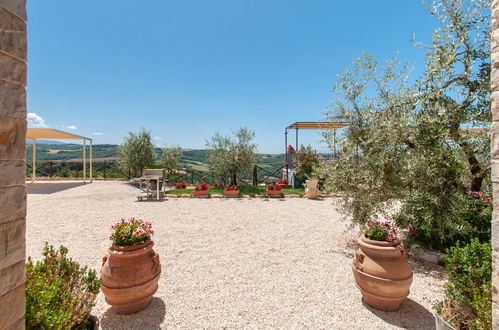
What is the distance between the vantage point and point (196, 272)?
335 cm

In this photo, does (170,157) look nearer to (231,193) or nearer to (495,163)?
(231,193)

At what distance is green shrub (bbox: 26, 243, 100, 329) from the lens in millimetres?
1469

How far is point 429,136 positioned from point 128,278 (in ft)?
13.6

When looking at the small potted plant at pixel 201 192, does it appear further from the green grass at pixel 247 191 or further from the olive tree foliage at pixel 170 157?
the olive tree foliage at pixel 170 157

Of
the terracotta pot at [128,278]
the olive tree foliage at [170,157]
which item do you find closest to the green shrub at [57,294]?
the terracotta pot at [128,278]

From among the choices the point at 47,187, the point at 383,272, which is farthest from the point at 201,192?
the point at 47,187

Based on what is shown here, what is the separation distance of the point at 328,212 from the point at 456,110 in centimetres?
475

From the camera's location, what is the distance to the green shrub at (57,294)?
1469mm

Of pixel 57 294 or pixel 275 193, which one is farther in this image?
pixel 275 193

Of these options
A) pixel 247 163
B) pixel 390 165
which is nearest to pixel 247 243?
pixel 390 165

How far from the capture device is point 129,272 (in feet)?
7.52

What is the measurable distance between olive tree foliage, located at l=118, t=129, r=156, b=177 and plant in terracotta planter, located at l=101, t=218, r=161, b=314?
39.5ft

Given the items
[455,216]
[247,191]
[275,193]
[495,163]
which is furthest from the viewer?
[247,191]

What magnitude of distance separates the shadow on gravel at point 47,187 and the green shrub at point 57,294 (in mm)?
11098
